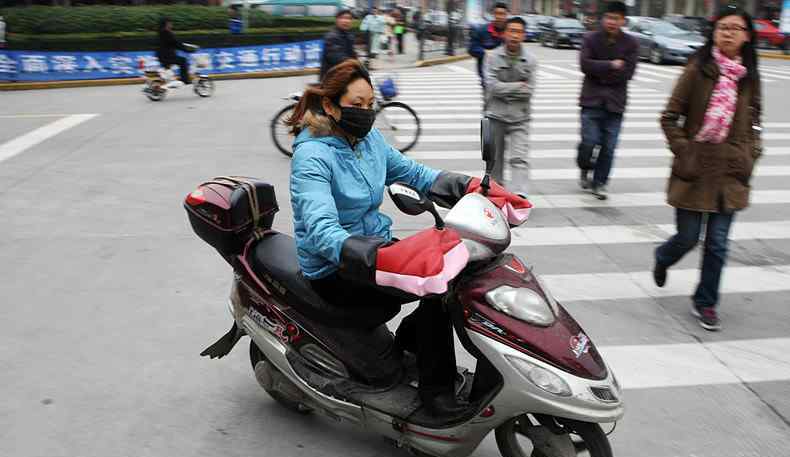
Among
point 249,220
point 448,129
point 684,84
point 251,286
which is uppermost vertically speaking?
point 684,84

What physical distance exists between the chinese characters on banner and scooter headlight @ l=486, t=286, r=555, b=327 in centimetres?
1612

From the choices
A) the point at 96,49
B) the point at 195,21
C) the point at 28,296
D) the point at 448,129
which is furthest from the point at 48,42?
the point at 28,296

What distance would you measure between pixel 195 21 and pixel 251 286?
24.6 m

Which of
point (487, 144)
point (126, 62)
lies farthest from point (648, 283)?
point (126, 62)

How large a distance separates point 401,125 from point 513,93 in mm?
3943

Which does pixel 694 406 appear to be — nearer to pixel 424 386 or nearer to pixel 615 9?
pixel 424 386

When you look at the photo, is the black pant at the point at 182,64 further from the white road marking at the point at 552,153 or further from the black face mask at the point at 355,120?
the black face mask at the point at 355,120

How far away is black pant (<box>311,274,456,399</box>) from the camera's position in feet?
10.3

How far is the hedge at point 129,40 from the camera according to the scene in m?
21.1

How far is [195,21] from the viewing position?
26344 mm

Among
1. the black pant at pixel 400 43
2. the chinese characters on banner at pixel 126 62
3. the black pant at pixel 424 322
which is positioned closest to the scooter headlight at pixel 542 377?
the black pant at pixel 424 322

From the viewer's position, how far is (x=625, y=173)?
9258 millimetres

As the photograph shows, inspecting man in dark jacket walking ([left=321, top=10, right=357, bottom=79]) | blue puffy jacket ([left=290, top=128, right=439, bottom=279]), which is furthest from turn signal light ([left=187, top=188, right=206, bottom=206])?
man in dark jacket walking ([left=321, top=10, right=357, bottom=79])

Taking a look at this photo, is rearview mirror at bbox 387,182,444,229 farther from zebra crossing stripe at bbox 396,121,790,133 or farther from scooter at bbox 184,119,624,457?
zebra crossing stripe at bbox 396,121,790,133
